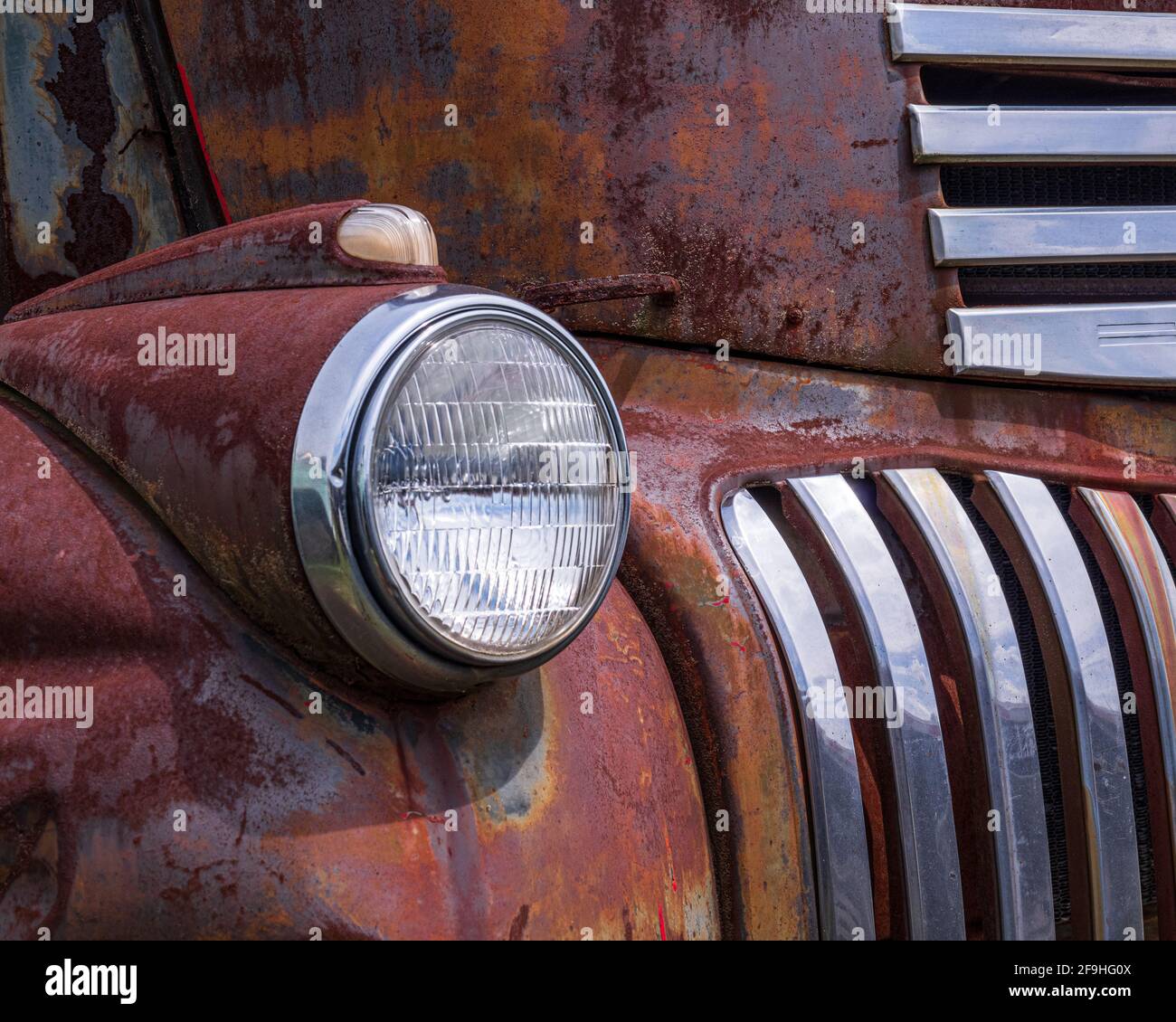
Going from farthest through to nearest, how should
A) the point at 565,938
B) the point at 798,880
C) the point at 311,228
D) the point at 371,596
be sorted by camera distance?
the point at 798,880 < the point at 311,228 < the point at 565,938 < the point at 371,596

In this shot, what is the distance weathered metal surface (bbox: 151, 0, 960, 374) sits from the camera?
5.74ft

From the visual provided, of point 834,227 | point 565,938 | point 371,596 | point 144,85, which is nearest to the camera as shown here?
point 371,596

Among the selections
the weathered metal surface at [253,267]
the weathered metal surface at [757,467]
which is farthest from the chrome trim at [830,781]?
the weathered metal surface at [253,267]

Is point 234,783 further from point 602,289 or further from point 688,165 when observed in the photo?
point 688,165

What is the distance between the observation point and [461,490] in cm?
108

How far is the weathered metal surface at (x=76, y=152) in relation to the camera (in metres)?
2.19

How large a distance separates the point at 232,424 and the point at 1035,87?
4.48 feet

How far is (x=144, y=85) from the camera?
2186mm

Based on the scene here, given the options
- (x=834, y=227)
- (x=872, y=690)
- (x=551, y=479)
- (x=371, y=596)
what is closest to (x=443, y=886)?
(x=371, y=596)

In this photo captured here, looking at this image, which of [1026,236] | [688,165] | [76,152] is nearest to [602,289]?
[688,165]

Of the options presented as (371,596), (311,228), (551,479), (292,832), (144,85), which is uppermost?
(144,85)

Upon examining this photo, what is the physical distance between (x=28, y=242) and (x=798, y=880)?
1786mm

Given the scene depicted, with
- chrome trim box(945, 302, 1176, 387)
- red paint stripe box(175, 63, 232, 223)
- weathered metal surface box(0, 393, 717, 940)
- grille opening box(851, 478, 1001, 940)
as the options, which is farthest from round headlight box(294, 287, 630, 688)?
red paint stripe box(175, 63, 232, 223)

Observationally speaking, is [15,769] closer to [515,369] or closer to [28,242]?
[515,369]
